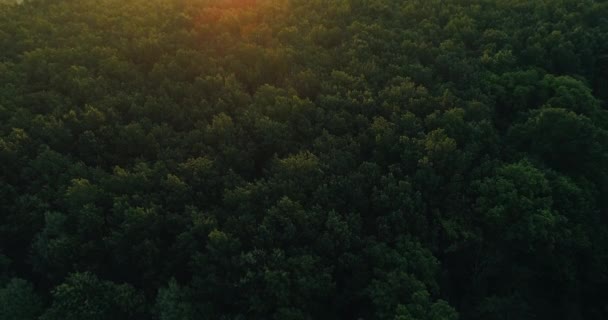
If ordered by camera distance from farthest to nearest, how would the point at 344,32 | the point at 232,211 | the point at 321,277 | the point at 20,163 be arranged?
1. the point at 344,32
2. the point at 20,163
3. the point at 232,211
4. the point at 321,277

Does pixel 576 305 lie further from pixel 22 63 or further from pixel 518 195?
pixel 22 63

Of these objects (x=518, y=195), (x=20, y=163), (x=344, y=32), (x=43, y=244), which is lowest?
(x=43, y=244)

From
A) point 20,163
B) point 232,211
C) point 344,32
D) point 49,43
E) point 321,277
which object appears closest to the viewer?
point 321,277

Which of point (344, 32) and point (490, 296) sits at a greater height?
point (344, 32)

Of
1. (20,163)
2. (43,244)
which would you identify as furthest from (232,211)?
(20,163)

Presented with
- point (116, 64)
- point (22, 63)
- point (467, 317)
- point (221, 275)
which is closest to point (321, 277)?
point (221, 275)

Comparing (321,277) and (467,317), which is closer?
(321,277)
